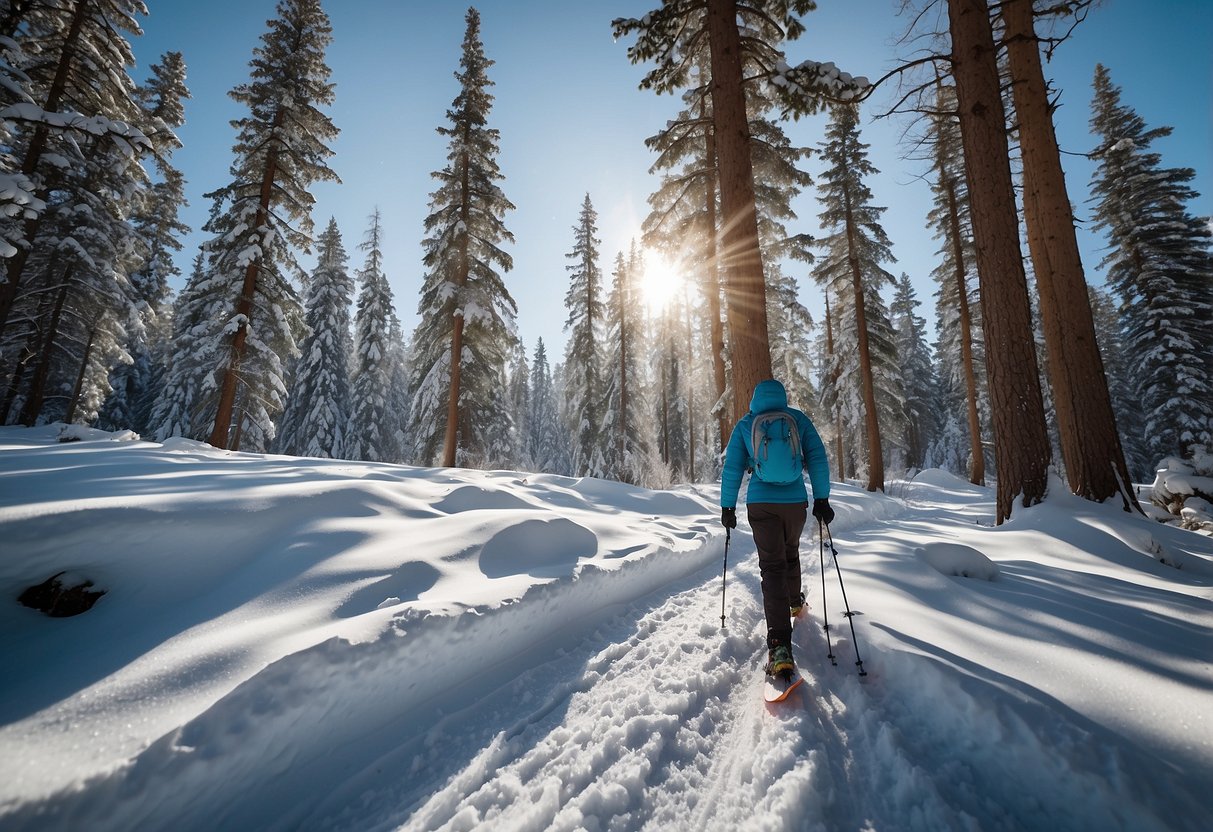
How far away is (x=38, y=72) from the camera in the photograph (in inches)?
429

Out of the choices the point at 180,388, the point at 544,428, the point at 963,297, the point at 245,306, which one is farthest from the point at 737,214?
the point at 544,428

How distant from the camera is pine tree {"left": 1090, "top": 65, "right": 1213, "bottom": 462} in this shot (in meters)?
18.3

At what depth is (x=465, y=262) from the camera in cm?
1466

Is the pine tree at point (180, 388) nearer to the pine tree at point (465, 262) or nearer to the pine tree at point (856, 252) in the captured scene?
the pine tree at point (465, 262)

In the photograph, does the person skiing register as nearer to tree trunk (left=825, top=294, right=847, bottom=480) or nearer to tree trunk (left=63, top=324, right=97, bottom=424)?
tree trunk (left=825, top=294, right=847, bottom=480)

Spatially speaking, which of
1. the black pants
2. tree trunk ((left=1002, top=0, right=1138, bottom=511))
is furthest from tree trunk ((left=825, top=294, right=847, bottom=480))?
the black pants

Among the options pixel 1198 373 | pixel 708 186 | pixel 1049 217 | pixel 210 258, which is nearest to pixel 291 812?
pixel 1049 217

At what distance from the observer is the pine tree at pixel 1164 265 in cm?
1827

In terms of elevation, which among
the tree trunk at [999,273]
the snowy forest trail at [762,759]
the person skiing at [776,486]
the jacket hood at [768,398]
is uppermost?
the tree trunk at [999,273]

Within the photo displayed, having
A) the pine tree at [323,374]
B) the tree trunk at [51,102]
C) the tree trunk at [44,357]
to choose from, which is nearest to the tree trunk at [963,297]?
the tree trunk at [51,102]

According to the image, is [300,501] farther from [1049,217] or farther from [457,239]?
[457,239]

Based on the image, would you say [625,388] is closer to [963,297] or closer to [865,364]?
[865,364]

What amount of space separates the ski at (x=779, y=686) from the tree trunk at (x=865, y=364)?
1532 cm

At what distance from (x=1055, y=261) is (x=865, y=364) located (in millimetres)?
9342
